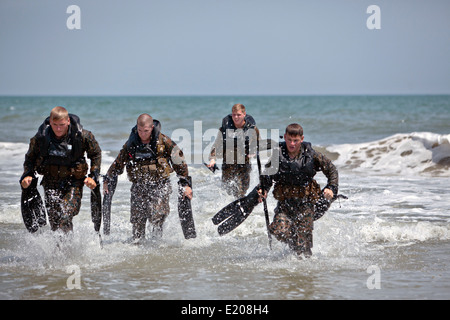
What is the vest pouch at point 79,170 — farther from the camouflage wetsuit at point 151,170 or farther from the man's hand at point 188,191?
the man's hand at point 188,191

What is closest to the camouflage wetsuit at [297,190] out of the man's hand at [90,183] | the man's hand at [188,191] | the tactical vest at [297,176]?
the tactical vest at [297,176]

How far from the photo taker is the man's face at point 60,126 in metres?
6.46

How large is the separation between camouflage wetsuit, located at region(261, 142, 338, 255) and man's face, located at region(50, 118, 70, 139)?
2.25m

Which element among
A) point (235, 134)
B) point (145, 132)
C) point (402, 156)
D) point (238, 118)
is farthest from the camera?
point (402, 156)

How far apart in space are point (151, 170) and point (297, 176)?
1.91m

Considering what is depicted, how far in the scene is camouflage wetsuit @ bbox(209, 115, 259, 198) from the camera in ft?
31.4

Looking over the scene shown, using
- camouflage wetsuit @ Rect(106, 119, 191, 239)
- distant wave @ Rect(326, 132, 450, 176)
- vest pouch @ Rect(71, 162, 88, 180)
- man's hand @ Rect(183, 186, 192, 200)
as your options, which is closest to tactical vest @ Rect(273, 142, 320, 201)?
man's hand @ Rect(183, 186, 192, 200)

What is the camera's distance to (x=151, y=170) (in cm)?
744

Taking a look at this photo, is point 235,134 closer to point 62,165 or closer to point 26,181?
point 62,165

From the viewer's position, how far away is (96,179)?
6.93m

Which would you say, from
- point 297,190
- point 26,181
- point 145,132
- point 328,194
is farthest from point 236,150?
point 26,181
